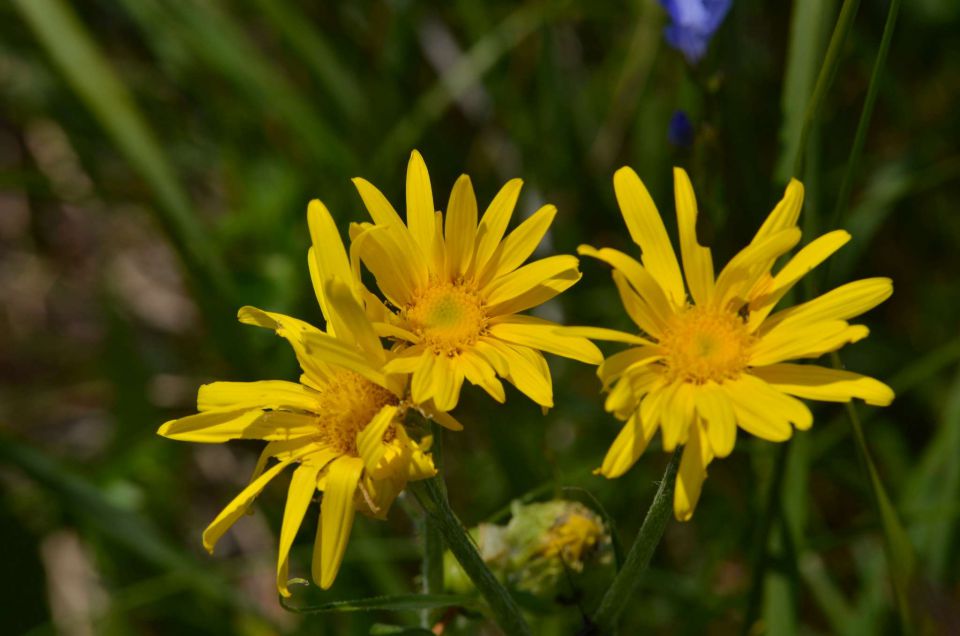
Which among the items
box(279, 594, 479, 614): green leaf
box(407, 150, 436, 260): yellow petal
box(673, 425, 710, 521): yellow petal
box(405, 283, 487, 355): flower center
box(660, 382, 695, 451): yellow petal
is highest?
box(407, 150, 436, 260): yellow petal

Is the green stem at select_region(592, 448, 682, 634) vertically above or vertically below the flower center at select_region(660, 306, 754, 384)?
below

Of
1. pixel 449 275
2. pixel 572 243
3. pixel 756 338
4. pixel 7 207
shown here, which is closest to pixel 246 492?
pixel 449 275

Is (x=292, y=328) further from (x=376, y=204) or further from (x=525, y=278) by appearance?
(x=525, y=278)

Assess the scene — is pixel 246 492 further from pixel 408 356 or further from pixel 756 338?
pixel 756 338

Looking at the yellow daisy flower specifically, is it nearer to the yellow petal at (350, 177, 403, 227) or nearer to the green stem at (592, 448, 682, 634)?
the yellow petal at (350, 177, 403, 227)

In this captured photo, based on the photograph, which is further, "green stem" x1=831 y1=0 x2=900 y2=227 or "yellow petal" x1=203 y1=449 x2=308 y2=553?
"green stem" x1=831 y1=0 x2=900 y2=227

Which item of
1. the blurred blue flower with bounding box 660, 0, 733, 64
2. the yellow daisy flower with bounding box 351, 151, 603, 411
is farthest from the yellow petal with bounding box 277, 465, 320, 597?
the blurred blue flower with bounding box 660, 0, 733, 64

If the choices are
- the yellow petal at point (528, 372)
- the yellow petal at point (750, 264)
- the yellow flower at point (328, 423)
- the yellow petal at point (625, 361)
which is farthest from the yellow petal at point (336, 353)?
the yellow petal at point (750, 264)
